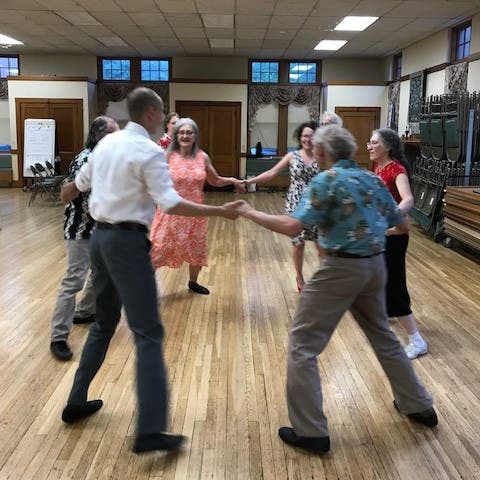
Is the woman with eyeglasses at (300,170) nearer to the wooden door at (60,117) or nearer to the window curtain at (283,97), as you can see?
the window curtain at (283,97)

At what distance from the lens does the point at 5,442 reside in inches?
96.7

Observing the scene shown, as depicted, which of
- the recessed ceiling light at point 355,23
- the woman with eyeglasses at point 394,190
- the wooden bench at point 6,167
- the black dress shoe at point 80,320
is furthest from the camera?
the wooden bench at point 6,167

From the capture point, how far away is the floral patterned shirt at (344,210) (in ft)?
7.13

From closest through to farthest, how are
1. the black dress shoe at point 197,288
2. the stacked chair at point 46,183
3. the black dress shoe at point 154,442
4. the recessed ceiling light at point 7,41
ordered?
the black dress shoe at point 154,442, the black dress shoe at point 197,288, the stacked chair at point 46,183, the recessed ceiling light at point 7,41

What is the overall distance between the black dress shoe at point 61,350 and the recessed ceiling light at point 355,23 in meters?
7.99

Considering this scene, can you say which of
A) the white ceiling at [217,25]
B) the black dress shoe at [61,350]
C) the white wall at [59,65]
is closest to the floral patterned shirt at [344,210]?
the black dress shoe at [61,350]

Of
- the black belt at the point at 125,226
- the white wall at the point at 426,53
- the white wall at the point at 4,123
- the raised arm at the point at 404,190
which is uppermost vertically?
the white wall at the point at 426,53

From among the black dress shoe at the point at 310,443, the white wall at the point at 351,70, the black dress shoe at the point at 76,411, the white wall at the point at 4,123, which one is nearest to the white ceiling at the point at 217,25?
the white wall at the point at 351,70

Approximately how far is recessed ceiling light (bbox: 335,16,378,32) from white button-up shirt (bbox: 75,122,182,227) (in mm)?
8258

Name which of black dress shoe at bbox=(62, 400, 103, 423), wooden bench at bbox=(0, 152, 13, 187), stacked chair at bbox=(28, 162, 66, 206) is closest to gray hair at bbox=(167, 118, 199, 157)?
black dress shoe at bbox=(62, 400, 103, 423)

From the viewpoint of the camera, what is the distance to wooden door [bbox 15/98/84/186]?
13.7m

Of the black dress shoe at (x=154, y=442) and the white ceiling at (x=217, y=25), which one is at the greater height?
the white ceiling at (x=217, y=25)

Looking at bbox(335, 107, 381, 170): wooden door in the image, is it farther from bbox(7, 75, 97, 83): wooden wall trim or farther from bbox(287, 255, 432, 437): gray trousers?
bbox(287, 255, 432, 437): gray trousers

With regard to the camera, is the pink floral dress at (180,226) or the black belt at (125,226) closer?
the black belt at (125,226)
